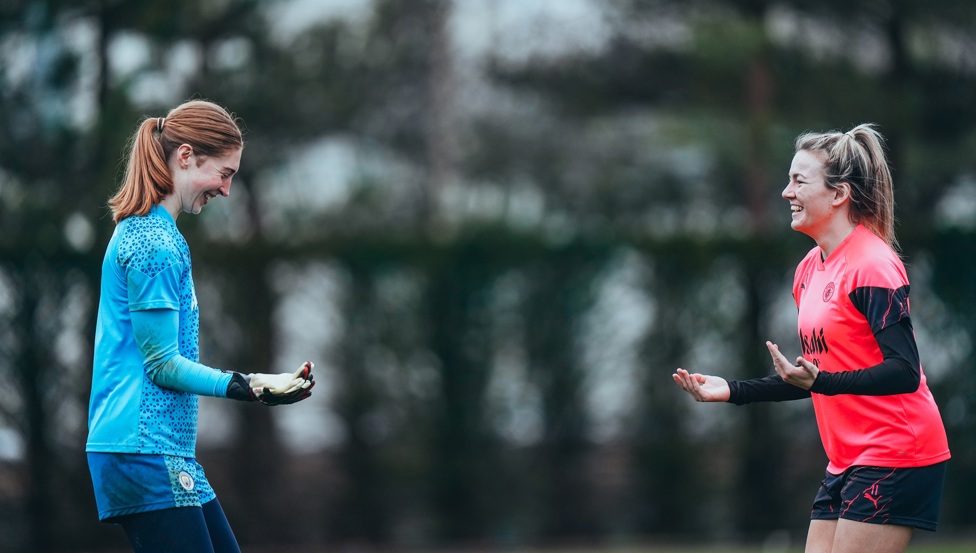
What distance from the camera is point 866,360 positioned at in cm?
371

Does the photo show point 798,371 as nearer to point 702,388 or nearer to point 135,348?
point 702,388

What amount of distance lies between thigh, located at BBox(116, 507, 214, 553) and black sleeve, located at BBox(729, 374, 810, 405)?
1.91 metres

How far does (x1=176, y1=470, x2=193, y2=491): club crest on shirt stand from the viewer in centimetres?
335

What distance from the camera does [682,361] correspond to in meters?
9.70

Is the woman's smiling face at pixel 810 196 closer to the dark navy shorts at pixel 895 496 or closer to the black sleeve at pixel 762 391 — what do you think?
the black sleeve at pixel 762 391

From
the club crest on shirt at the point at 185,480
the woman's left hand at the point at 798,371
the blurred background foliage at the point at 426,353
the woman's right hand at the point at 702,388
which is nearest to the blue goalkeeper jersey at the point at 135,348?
the club crest on shirt at the point at 185,480

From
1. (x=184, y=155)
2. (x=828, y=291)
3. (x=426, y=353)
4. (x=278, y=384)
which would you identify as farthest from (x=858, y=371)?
(x=426, y=353)

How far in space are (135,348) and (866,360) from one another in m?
2.39

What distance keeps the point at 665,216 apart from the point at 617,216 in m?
0.79

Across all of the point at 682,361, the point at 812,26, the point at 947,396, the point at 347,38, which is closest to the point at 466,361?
the point at 682,361

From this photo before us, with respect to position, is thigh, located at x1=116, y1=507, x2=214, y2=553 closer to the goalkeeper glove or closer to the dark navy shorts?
the goalkeeper glove

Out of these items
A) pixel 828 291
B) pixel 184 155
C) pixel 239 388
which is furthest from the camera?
pixel 828 291

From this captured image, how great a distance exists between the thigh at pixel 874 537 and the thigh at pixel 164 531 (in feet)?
6.91

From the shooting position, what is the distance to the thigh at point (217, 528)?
140 inches
